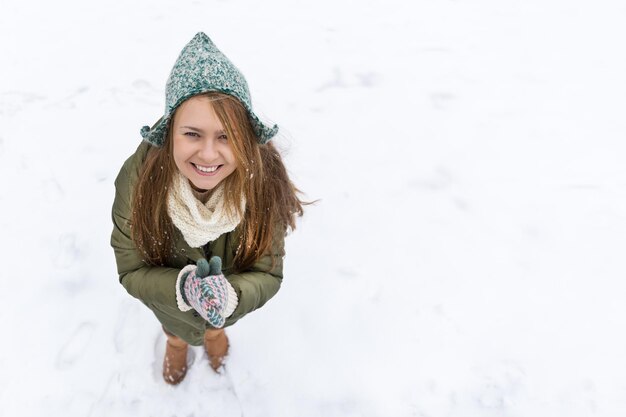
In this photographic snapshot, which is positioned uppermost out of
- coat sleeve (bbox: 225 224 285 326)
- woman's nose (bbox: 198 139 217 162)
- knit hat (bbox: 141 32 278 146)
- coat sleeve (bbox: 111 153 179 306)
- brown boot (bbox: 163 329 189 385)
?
knit hat (bbox: 141 32 278 146)

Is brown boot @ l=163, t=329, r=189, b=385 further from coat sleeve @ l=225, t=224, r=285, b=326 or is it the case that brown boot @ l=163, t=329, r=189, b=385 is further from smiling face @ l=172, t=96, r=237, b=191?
smiling face @ l=172, t=96, r=237, b=191

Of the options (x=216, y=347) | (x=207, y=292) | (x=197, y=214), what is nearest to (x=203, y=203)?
(x=197, y=214)

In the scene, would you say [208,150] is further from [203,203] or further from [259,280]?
[259,280]

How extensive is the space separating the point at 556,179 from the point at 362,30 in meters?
2.14

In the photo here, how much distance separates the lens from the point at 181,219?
1589mm

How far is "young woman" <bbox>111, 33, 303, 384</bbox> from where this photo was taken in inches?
55.8

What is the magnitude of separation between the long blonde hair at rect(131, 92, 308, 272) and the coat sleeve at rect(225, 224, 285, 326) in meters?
0.04

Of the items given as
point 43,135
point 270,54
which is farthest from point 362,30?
point 43,135

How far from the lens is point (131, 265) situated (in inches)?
68.7

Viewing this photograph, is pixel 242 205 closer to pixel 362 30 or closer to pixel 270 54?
pixel 270 54

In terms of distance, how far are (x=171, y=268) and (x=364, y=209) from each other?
1530 millimetres

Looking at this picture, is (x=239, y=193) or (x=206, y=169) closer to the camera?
(x=206, y=169)

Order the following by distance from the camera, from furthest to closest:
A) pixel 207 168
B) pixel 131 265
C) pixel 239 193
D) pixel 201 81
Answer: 1. pixel 131 265
2. pixel 239 193
3. pixel 207 168
4. pixel 201 81

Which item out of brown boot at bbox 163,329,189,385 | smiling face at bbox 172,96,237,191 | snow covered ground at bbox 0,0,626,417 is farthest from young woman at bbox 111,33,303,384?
snow covered ground at bbox 0,0,626,417
